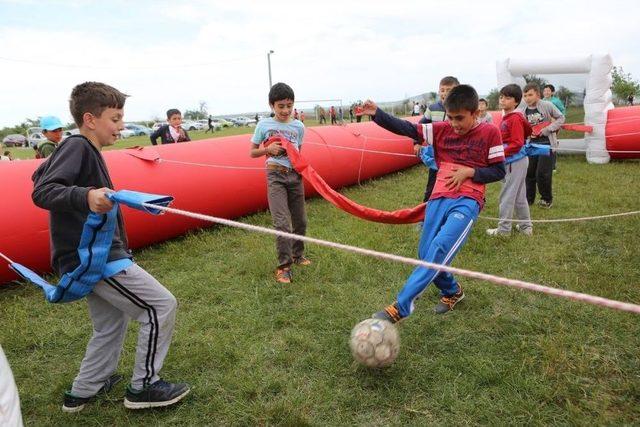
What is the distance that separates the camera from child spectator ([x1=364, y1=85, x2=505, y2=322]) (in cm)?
312

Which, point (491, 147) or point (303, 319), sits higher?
point (491, 147)

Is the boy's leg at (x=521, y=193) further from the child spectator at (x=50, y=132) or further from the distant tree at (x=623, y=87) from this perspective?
the distant tree at (x=623, y=87)

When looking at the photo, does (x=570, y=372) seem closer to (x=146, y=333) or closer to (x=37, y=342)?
(x=146, y=333)

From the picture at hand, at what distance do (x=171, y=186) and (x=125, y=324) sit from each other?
3.01 m

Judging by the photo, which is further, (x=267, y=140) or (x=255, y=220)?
(x=255, y=220)

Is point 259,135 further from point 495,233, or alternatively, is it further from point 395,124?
point 495,233

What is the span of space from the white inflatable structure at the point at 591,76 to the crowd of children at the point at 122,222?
6.20 metres

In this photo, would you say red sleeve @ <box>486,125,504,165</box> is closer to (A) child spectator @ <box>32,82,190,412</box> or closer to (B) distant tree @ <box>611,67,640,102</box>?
(A) child spectator @ <box>32,82,190,412</box>

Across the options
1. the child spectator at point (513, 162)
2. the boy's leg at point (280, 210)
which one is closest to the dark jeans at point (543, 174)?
the child spectator at point (513, 162)

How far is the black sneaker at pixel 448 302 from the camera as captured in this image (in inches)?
145

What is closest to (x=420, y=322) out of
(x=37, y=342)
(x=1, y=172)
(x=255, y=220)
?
(x=37, y=342)

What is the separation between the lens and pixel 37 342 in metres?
3.51

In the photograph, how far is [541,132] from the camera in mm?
6469

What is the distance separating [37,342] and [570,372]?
12.3 feet
